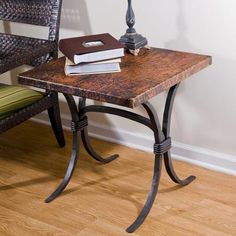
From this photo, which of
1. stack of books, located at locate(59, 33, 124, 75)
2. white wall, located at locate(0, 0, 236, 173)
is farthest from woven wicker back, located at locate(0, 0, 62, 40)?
stack of books, located at locate(59, 33, 124, 75)

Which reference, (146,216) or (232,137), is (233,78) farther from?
Result: (146,216)

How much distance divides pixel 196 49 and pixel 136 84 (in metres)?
0.59

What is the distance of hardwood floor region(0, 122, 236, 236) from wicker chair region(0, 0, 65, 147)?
269 mm

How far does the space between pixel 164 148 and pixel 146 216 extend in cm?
27

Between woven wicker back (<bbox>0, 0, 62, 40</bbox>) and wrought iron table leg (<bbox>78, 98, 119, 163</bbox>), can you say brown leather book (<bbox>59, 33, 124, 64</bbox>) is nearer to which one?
wrought iron table leg (<bbox>78, 98, 119, 163</bbox>)

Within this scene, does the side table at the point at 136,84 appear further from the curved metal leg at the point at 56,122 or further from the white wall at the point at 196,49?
the curved metal leg at the point at 56,122

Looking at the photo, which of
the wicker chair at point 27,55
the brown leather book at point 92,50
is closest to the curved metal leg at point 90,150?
the wicker chair at point 27,55

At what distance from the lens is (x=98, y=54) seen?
170 cm

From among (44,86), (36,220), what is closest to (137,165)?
(36,220)

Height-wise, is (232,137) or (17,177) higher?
(232,137)

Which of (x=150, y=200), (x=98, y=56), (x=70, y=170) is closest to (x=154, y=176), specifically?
(x=150, y=200)

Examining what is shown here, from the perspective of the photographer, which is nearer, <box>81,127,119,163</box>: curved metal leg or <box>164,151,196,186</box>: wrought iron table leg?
<box>164,151,196,186</box>: wrought iron table leg

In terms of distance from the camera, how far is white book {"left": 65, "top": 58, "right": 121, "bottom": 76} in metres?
1.73

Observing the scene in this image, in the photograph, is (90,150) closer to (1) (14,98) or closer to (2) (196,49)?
(1) (14,98)
